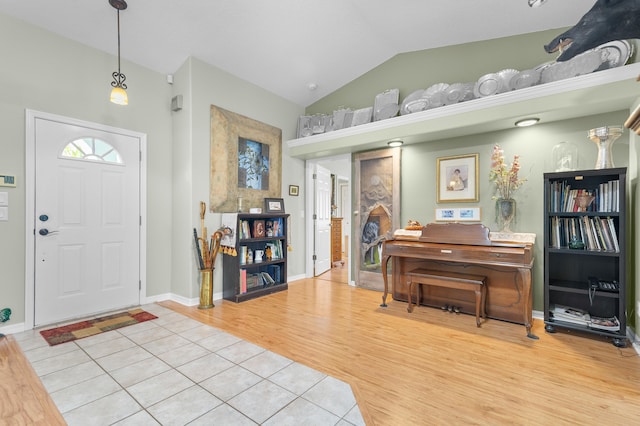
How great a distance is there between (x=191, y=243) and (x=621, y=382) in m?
4.20

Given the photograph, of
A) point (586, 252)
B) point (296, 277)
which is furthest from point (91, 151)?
point (586, 252)

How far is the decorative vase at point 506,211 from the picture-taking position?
3310mm

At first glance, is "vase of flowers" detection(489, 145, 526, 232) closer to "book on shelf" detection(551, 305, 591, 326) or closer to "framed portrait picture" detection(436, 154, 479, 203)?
A: "framed portrait picture" detection(436, 154, 479, 203)

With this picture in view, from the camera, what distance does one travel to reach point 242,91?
4391mm

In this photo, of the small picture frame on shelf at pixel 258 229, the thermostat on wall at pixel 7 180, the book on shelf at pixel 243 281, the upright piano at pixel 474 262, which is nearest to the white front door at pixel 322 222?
the small picture frame on shelf at pixel 258 229

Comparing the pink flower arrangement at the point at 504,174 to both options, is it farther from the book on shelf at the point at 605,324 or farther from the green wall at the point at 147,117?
the green wall at the point at 147,117

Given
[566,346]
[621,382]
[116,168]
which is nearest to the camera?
[621,382]

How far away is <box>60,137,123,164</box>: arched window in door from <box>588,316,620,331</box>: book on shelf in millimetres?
5244

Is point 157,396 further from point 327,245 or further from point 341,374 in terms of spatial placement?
point 327,245

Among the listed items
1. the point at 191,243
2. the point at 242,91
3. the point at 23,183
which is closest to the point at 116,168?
the point at 23,183

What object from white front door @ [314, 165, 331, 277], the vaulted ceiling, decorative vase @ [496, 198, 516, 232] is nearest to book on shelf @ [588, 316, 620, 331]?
decorative vase @ [496, 198, 516, 232]

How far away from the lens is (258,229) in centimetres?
437

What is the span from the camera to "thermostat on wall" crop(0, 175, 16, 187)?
110 inches

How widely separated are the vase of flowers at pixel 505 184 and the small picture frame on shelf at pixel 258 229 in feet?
10.0
